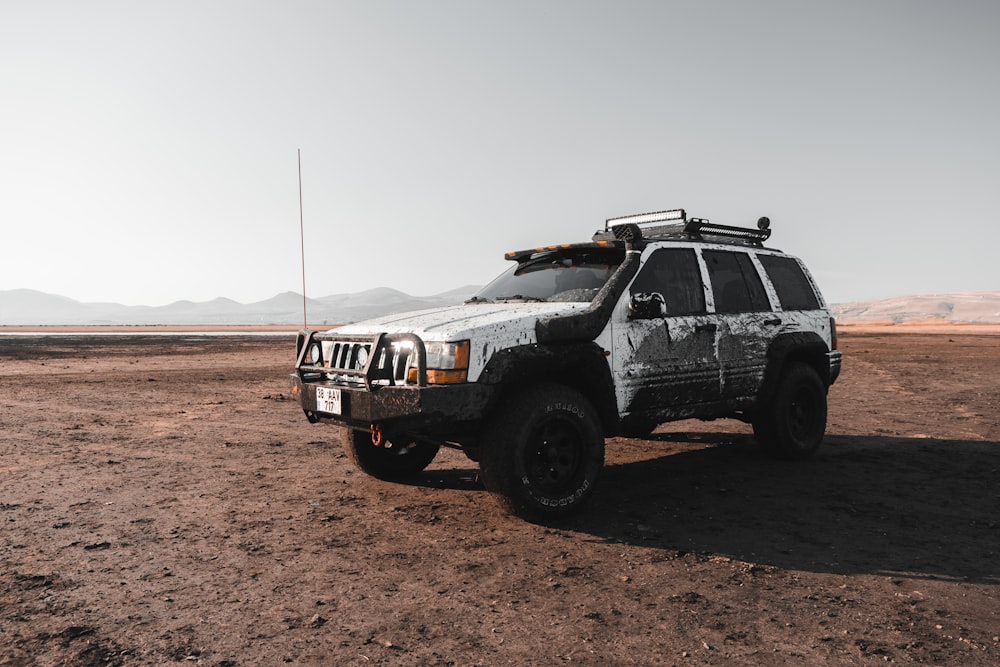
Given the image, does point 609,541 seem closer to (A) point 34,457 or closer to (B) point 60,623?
(B) point 60,623

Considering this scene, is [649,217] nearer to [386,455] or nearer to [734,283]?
[734,283]

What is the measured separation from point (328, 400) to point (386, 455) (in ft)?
3.99

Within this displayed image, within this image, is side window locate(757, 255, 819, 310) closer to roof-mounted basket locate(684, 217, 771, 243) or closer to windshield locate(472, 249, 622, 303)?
roof-mounted basket locate(684, 217, 771, 243)

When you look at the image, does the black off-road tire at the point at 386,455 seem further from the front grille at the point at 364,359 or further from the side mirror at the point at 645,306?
the side mirror at the point at 645,306

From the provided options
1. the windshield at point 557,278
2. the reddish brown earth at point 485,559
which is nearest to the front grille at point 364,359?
the reddish brown earth at point 485,559

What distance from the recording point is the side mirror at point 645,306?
4859mm

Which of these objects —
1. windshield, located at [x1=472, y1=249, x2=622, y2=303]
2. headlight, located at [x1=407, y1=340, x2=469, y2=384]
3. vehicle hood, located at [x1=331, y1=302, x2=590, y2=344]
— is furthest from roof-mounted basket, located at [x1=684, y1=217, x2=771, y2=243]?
headlight, located at [x1=407, y1=340, x2=469, y2=384]

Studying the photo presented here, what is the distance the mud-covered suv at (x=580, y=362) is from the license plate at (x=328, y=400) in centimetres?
2

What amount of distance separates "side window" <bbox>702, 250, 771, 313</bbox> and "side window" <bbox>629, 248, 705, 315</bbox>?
0.74 feet

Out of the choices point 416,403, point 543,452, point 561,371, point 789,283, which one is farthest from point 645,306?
point 789,283

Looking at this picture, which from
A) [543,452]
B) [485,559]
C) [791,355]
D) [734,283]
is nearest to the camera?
[485,559]

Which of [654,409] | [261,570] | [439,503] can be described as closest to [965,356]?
[654,409]

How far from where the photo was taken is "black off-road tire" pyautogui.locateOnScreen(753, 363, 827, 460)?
6.27m

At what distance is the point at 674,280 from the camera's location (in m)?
5.50
